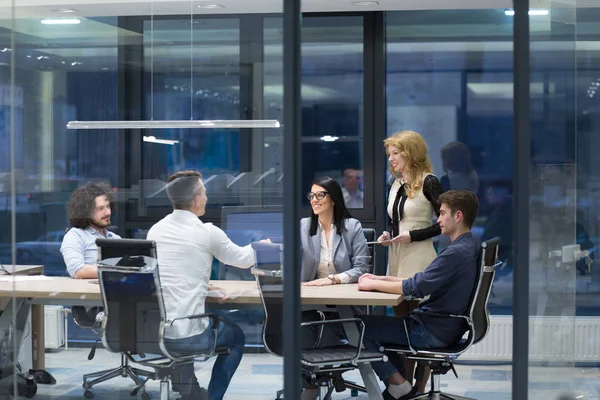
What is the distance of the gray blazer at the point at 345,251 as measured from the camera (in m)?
5.71

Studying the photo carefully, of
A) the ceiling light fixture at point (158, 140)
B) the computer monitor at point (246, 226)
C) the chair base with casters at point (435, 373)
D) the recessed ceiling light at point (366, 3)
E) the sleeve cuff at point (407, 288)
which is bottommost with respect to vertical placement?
the chair base with casters at point (435, 373)

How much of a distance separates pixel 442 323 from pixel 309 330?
78cm

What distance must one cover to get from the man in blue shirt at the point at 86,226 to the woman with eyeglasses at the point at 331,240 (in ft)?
5.27

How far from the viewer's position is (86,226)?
4410 millimetres

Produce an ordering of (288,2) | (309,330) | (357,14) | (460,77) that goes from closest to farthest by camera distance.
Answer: (288,2)
(309,330)
(357,14)
(460,77)

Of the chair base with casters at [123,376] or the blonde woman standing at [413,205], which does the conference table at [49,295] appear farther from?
the blonde woman standing at [413,205]

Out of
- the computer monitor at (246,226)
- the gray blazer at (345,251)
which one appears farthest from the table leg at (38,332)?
the gray blazer at (345,251)

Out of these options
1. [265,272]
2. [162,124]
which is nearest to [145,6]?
[162,124]

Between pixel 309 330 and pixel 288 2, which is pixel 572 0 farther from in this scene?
pixel 309 330

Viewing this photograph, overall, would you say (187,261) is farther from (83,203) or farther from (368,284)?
(368,284)

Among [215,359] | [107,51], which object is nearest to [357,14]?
[107,51]

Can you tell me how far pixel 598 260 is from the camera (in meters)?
4.35

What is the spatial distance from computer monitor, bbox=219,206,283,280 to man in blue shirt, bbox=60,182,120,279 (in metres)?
0.52

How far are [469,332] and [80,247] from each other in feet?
7.42
